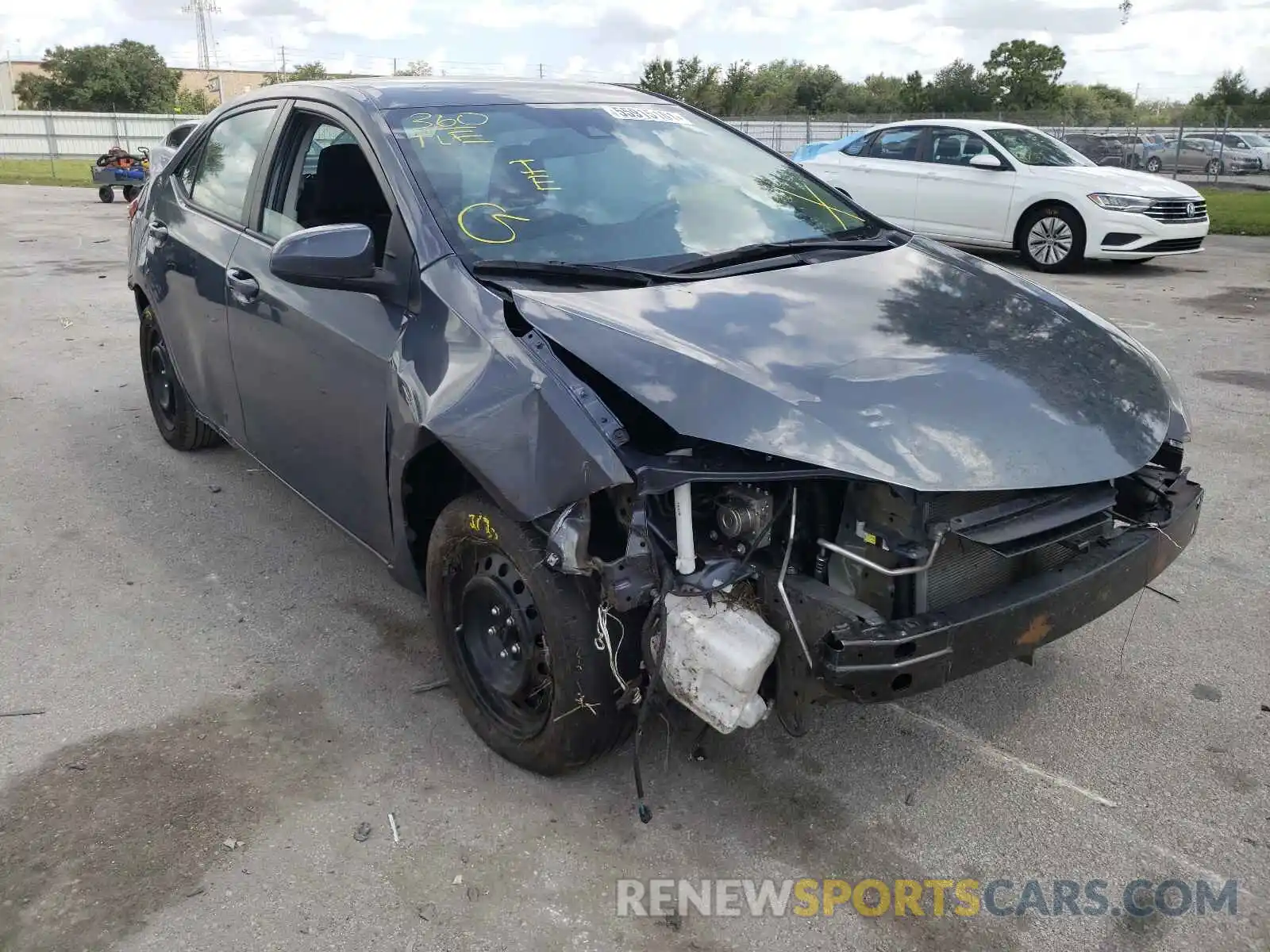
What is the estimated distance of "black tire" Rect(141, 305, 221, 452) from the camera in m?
5.41

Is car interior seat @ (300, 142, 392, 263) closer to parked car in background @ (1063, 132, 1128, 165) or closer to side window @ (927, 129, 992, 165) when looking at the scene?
side window @ (927, 129, 992, 165)

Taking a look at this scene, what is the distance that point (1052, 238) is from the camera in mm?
11227

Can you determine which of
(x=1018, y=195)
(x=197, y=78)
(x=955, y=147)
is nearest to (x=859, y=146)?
(x=955, y=147)

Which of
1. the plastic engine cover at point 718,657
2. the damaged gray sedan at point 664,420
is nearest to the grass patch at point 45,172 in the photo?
the damaged gray sedan at point 664,420

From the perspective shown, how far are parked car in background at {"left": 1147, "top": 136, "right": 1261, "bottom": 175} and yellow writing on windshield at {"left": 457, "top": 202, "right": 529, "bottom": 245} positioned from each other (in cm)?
2446

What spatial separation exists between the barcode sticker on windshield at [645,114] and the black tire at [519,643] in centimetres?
173

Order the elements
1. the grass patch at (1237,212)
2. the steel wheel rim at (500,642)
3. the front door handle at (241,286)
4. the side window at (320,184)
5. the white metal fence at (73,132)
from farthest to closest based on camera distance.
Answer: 1. the white metal fence at (73,132)
2. the grass patch at (1237,212)
3. the front door handle at (241,286)
4. the side window at (320,184)
5. the steel wheel rim at (500,642)

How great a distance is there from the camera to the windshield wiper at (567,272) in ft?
9.74

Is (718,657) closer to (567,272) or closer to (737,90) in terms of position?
(567,272)

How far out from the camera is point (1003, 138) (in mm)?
11719

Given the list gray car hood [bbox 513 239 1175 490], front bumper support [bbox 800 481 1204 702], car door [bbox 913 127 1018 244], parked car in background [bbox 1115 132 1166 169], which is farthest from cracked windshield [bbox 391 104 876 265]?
parked car in background [bbox 1115 132 1166 169]

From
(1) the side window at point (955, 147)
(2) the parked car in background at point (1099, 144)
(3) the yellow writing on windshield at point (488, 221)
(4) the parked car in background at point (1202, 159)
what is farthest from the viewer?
(4) the parked car in background at point (1202, 159)

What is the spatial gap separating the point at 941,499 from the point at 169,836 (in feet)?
7.01

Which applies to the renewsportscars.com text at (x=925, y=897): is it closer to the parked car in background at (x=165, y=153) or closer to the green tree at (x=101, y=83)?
the parked car in background at (x=165, y=153)
